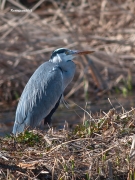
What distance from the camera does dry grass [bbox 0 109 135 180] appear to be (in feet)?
13.6

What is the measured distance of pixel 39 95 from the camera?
21.0ft

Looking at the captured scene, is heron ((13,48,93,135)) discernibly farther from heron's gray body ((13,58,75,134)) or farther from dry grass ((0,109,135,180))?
dry grass ((0,109,135,180))

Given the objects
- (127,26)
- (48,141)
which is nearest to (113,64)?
(127,26)

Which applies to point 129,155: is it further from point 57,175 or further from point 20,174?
point 20,174

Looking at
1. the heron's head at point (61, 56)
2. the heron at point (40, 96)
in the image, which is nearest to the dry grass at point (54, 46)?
the heron's head at point (61, 56)

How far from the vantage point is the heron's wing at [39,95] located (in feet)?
20.5

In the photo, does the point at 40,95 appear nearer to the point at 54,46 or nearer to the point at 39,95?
the point at 39,95

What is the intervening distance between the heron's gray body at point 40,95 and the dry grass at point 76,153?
1.43 m

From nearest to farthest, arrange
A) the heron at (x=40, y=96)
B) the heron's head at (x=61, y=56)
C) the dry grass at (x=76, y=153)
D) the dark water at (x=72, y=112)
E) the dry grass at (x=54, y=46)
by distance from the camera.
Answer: the dry grass at (x=76, y=153) → the heron at (x=40, y=96) → the heron's head at (x=61, y=56) → the dark water at (x=72, y=112) → the dry grass at (x=54, y=46)

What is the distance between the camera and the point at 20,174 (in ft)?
13.6

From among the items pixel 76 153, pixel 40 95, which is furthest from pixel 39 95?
pixel 76 153

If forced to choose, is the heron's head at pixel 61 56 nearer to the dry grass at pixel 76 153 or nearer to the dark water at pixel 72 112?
the dark water at pixel 72 112

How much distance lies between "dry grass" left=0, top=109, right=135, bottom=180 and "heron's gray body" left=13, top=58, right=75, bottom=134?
1435mm

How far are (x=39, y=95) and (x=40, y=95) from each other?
1cm
